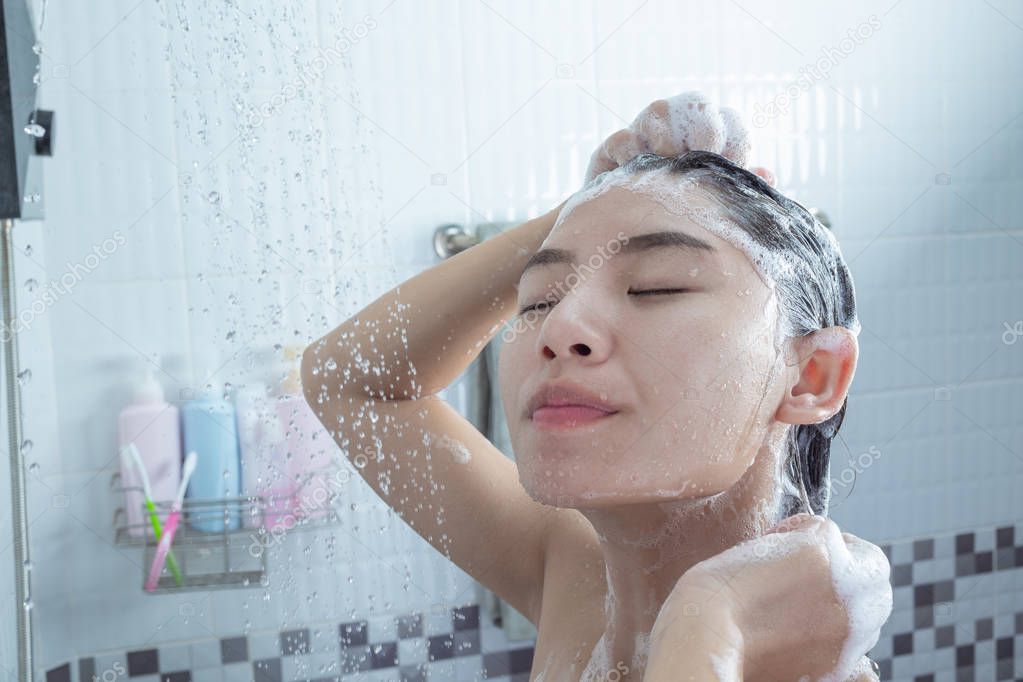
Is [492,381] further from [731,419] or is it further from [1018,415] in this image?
[1018,415]

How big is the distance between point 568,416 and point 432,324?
0.28m

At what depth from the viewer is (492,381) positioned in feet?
5.33

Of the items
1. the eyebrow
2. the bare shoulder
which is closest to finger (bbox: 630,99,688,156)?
the eyebrow

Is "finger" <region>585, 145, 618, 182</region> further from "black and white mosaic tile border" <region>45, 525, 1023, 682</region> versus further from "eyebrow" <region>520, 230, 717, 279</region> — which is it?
"black and white mosaic tile border" <region>45, 525, 1023, 682</region>

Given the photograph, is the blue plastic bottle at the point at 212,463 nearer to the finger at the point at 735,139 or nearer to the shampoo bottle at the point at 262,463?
the shampoo bottle at the point at 262,463

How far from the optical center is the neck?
0.77 m

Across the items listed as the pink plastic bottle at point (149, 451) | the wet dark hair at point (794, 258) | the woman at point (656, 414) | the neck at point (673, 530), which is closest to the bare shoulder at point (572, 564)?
the woman at point (656, 414)

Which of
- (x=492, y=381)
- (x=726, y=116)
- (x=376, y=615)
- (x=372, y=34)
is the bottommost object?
(x=376, y=615)

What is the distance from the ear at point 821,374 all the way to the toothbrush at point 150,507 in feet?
3.36

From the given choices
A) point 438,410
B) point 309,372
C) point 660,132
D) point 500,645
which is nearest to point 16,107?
point 309,372

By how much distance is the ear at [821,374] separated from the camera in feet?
2.59

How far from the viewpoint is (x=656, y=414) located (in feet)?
2.34

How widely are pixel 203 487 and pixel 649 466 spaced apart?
0.97 meters

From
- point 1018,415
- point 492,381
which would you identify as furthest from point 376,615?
point 1018,415
